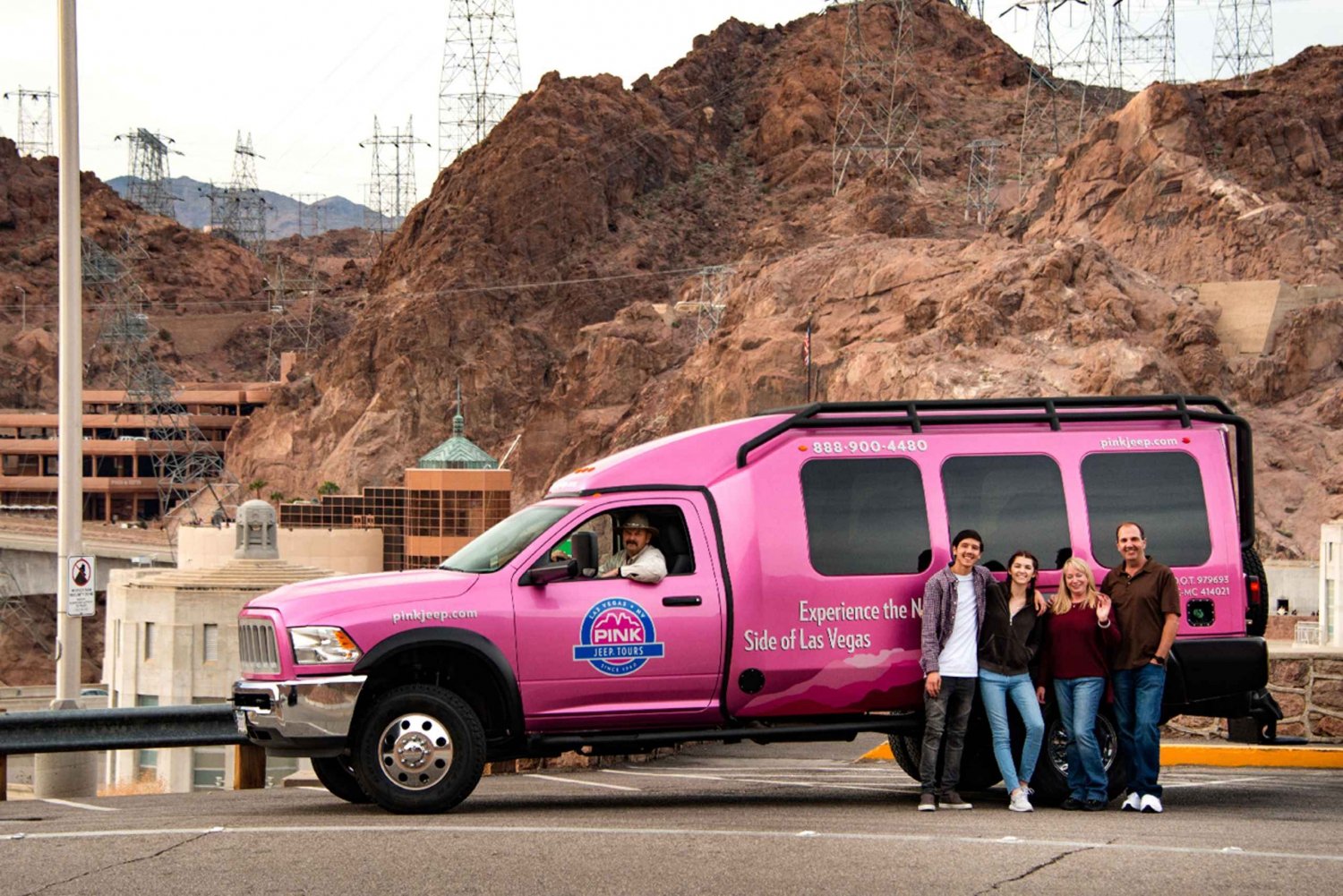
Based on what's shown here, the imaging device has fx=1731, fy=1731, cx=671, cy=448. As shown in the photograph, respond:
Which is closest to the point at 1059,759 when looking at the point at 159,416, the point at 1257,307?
the point at 1257,307

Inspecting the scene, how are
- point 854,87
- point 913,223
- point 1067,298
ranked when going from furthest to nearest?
point 854,87 < point 913,223 < point 1067,298

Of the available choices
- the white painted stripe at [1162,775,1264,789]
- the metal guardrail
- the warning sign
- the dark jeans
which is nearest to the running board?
the dark jeans

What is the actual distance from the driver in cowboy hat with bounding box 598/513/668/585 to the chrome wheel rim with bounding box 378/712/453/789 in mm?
1457

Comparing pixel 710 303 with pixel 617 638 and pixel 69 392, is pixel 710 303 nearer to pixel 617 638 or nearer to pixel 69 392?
pixel 69 392

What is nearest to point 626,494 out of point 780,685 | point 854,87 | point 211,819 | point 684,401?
point 780,685

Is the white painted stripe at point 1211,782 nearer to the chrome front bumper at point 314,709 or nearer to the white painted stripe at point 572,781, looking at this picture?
the white painted stripe at point 572,781

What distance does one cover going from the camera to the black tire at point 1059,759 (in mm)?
11648

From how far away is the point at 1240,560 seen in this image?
39.5ft

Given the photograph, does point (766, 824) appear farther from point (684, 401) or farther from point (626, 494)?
point (684, 401)

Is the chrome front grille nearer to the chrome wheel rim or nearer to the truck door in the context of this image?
the chrome wheel rim

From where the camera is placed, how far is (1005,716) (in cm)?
1114

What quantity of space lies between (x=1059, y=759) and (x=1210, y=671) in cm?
119

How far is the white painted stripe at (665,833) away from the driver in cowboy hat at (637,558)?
176 centimetres

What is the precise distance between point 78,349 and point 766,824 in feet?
37.4
